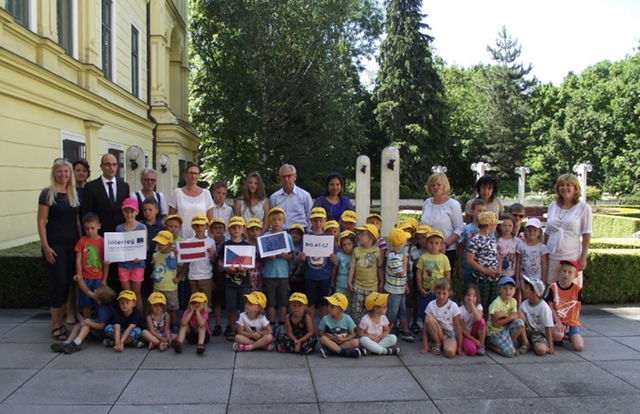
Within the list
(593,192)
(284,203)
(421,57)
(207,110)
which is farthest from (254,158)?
(593,192)

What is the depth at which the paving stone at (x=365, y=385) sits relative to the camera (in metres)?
4.59

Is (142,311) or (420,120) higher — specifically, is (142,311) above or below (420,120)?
below

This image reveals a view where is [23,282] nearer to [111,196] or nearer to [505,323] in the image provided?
[111,196]

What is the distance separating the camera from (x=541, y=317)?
5914 millimetres

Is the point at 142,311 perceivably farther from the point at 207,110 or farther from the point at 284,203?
the point at 207,110

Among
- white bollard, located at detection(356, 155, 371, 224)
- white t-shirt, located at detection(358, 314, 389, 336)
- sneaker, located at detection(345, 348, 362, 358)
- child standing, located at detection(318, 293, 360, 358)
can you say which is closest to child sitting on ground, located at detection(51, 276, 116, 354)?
child standing, located at detection(318, 293, 360, 358)

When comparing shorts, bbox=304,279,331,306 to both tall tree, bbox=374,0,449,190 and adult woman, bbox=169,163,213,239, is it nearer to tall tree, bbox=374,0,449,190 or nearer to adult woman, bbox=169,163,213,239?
adult woman, bbox=169,163,213,239

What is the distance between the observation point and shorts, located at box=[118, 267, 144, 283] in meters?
6.07

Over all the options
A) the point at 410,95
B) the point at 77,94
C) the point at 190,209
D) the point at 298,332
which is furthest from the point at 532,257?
the point at 410,95

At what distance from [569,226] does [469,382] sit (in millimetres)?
2506

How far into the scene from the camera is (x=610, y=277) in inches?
328

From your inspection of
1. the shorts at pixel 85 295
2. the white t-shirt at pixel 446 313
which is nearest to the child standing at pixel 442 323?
the white t-shirt at pixel 446 313

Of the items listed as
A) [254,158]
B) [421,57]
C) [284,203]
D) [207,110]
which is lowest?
[284,203]

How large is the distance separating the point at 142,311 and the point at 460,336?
3680mm
